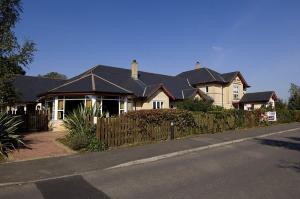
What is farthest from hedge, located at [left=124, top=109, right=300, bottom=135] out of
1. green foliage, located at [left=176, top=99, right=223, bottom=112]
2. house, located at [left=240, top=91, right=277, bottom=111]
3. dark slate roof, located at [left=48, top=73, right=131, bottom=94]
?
house, located at [left=240, top=91, right=277, bottom=111]

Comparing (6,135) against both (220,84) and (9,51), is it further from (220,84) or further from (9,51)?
(220,84)

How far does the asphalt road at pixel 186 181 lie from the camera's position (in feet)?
24.5

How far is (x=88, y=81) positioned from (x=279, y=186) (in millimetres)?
18750

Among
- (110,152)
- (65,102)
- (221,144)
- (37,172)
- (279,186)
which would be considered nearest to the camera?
(279,186)

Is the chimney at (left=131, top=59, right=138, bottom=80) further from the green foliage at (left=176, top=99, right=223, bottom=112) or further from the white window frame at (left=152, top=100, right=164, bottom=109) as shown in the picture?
the green foliage at (left=176, top=99, right=223, bottom=112)

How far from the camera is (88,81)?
80.8 feet

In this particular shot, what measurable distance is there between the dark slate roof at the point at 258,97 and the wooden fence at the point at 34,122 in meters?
31.4

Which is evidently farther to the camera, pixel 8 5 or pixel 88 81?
pixel 88 81

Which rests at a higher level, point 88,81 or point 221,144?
point 88,81

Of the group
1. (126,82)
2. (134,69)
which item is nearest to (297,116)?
(134,69)

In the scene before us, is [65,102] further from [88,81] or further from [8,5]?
[8,5]

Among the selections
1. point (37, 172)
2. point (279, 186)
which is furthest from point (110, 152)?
point (279, 186)

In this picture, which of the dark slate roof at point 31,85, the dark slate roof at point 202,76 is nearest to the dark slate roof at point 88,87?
the dark slate roof at point 31,85

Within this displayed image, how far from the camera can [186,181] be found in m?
8.62
